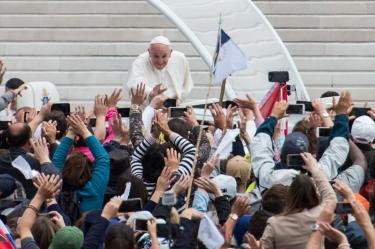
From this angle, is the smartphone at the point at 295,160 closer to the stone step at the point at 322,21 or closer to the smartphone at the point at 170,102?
the smartphone at the point at 170,102

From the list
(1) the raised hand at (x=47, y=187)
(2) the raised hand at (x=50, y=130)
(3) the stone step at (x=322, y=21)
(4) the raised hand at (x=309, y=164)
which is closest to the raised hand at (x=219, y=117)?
(2) the raised hand at (x=50, y=130)

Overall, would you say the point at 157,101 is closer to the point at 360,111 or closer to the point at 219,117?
the point at 219,117

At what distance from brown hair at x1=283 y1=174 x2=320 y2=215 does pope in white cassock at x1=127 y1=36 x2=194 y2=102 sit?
6.38 m

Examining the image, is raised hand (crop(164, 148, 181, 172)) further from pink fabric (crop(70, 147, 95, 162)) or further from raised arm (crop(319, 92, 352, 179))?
pink fabric (crop(70, 147, 95, 162))

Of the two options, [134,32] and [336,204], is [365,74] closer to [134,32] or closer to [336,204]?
[134,32]

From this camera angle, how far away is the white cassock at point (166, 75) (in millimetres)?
16297

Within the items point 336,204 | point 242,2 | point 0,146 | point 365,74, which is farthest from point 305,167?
point 365,74

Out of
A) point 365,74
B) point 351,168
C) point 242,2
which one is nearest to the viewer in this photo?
point 351,168

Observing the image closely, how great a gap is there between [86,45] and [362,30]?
375 cm

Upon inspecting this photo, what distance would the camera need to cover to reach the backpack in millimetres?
10727

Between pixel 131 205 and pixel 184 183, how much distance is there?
0.70 metres

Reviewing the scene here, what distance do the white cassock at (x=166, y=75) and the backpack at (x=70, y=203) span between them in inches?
207

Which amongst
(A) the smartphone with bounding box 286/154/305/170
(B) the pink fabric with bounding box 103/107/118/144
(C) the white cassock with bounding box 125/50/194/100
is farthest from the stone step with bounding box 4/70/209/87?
(A) the smartphone with bounding box 286/154/305/170

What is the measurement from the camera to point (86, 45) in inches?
922
